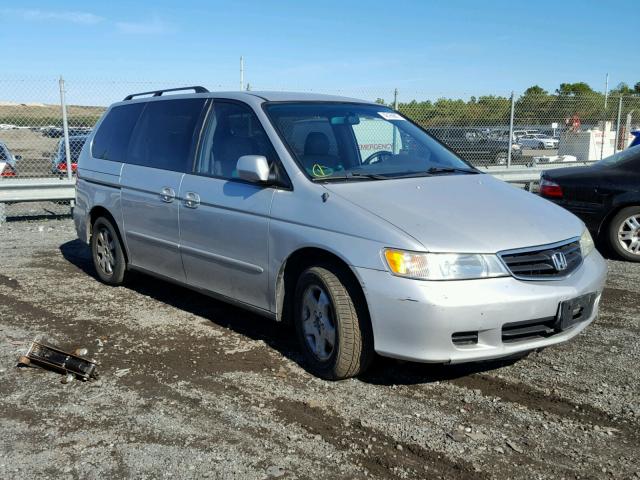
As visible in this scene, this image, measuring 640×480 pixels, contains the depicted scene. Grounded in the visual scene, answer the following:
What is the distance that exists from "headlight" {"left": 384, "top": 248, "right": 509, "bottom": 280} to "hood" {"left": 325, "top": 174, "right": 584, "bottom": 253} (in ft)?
0.14

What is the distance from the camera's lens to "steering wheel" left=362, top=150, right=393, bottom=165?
4.88m

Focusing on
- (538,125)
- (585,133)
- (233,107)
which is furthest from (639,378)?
(585,133)

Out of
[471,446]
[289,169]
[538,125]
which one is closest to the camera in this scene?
[471,446]

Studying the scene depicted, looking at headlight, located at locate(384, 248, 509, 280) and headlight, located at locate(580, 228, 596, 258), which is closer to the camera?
headlight, located at locate(384, 248, 509, 280)

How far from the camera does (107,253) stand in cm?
668

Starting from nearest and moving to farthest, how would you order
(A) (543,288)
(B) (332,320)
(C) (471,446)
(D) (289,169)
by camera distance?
(C) (471,446) < (A) (543,288) < (B) (332,320) < (D) (289,169)

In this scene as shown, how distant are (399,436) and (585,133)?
1456 centimetres

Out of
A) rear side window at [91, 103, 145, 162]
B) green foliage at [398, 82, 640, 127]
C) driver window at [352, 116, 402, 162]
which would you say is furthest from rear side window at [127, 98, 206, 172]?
green foliage at [398, 82, 640, 127]

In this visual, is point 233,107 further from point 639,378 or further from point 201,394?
point 639,378

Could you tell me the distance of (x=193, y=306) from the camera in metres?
6.04

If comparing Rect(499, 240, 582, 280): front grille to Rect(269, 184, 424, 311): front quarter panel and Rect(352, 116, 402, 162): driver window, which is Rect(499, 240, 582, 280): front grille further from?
Rect(352, 116, 402, 162): driver window

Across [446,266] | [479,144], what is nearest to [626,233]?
[446,266]

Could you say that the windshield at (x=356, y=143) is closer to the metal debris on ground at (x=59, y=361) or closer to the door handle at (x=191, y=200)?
the door handle at (x=191, y=200)

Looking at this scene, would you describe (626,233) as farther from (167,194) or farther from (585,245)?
(167,194)
